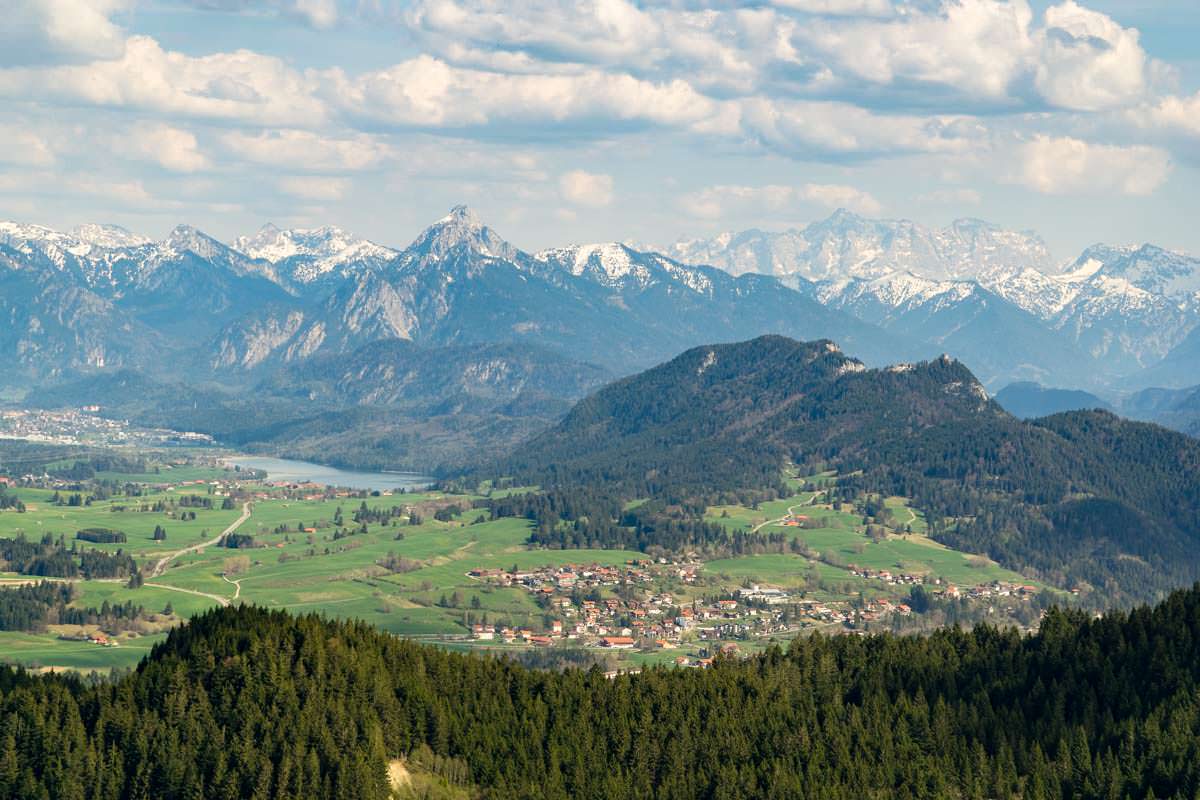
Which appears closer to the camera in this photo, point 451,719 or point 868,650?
point 451,719

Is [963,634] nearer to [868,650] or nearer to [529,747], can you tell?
[868,650]

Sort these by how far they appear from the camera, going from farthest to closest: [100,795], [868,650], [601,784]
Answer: [868,650]
[601,784]
[100,795]

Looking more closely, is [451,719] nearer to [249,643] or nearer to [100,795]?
[249,643]

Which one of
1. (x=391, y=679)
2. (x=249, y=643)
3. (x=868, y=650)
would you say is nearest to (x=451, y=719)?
(x=391, y=679)

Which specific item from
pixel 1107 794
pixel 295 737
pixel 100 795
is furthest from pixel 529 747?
pixel 1107 794

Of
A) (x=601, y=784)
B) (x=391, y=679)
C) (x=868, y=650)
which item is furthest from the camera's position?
(x=868, y=650)

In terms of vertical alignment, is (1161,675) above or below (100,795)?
above
